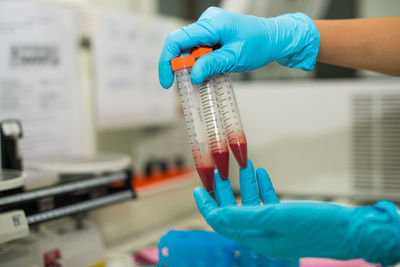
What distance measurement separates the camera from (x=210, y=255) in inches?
37.7

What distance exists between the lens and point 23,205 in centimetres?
101

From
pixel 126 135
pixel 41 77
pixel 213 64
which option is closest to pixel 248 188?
pixel 213 64

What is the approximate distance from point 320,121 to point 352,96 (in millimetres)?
178

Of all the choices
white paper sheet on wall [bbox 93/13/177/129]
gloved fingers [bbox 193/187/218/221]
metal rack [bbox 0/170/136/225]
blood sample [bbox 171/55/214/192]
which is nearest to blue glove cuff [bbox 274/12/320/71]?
blood sample [bbox 171/55/214/192]

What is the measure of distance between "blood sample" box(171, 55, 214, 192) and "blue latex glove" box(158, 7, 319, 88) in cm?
4

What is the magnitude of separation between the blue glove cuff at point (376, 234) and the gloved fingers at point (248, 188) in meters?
0.23

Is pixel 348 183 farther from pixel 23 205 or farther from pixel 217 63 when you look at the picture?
pixel 23 205

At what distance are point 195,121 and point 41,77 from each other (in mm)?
789

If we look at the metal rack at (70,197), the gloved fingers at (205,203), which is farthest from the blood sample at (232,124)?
the metal rack at (70,197)

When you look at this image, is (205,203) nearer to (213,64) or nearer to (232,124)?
(232,124)

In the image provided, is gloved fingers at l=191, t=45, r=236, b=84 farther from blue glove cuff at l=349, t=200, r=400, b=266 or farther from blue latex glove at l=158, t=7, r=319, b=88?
blue glove cuff at l=349, t=200, r=400, b=266

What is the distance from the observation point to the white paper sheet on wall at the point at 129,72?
1579 mm

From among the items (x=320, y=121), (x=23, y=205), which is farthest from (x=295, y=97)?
(x=23, y=205)

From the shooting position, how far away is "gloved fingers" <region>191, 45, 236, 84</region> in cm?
84
